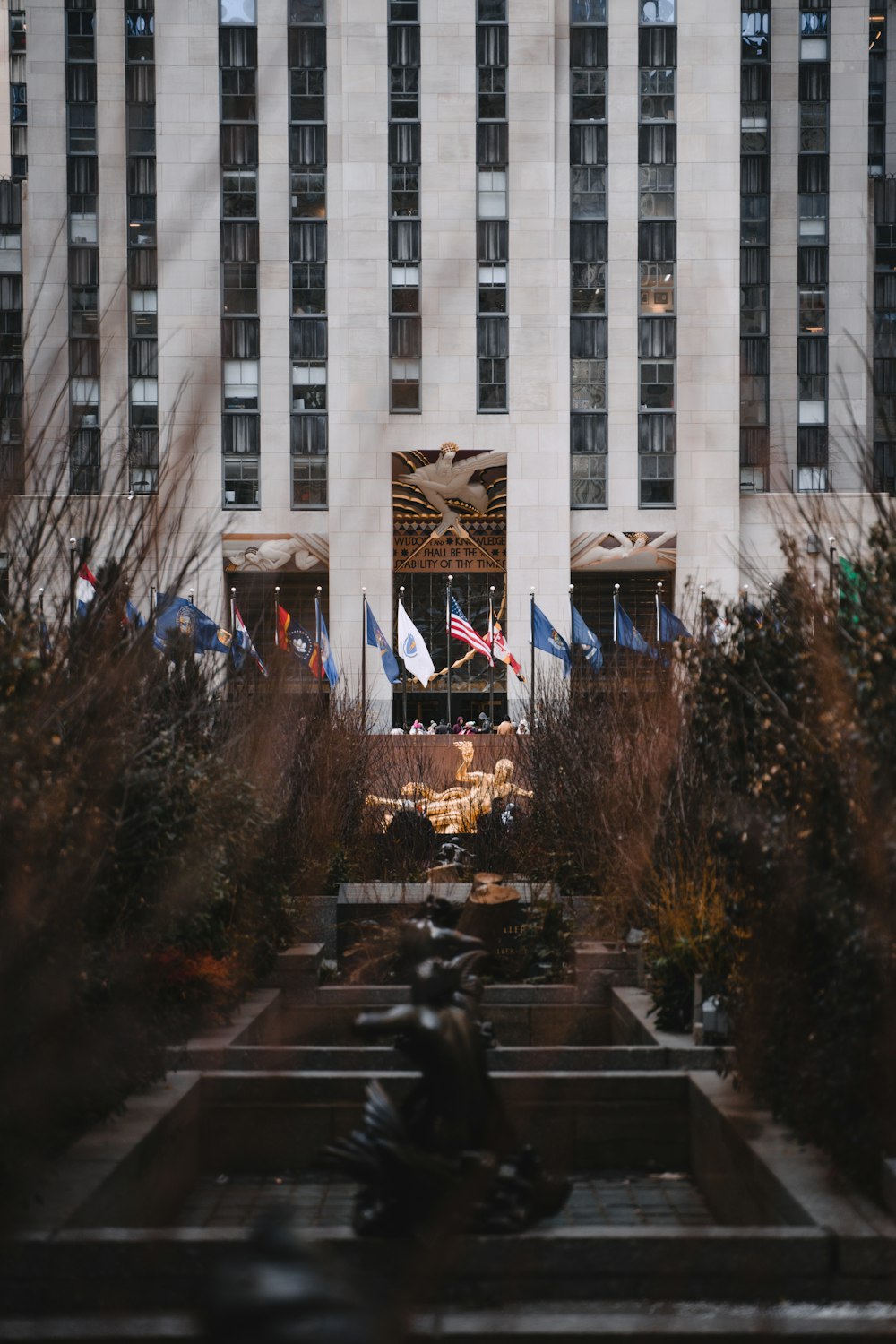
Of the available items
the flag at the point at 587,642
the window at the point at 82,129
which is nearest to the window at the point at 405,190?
the window at the point at 82,129

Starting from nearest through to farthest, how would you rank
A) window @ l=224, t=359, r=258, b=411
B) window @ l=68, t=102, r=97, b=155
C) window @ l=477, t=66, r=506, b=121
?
1. window @ l=477, t=66, r=506, b=121
2. window @ l=224, t=359, r=258, b=411
3. window @ l=68, t=102, r=97, b=155

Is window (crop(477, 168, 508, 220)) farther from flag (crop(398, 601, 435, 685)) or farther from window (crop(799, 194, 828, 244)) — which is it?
flag (crop(398, 601, 435, 685))

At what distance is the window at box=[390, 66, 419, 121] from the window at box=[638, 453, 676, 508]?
19017 mm

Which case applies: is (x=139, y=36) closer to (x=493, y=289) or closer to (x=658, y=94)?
(x=493, y=289)

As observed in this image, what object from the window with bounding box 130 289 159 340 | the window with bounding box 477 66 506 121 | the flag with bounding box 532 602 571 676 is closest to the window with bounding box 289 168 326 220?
the window with bounding box 130 289 159 340

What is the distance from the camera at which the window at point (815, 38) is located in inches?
2859

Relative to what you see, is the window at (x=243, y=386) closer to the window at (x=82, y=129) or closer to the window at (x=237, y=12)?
the window at (x=82, y=129)

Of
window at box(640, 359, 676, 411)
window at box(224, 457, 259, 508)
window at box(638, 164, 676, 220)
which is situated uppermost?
window at box(638, 164, 676, 220)

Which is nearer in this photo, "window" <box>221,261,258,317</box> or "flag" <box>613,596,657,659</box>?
"flag" <box>613,596,657,659</box>

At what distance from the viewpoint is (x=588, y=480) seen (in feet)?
232

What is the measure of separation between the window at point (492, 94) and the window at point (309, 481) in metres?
17.4

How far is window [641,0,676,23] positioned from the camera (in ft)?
224

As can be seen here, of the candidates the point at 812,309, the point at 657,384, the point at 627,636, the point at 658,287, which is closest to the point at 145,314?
the point at 658,287

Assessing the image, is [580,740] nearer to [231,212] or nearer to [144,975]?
[144,975]
